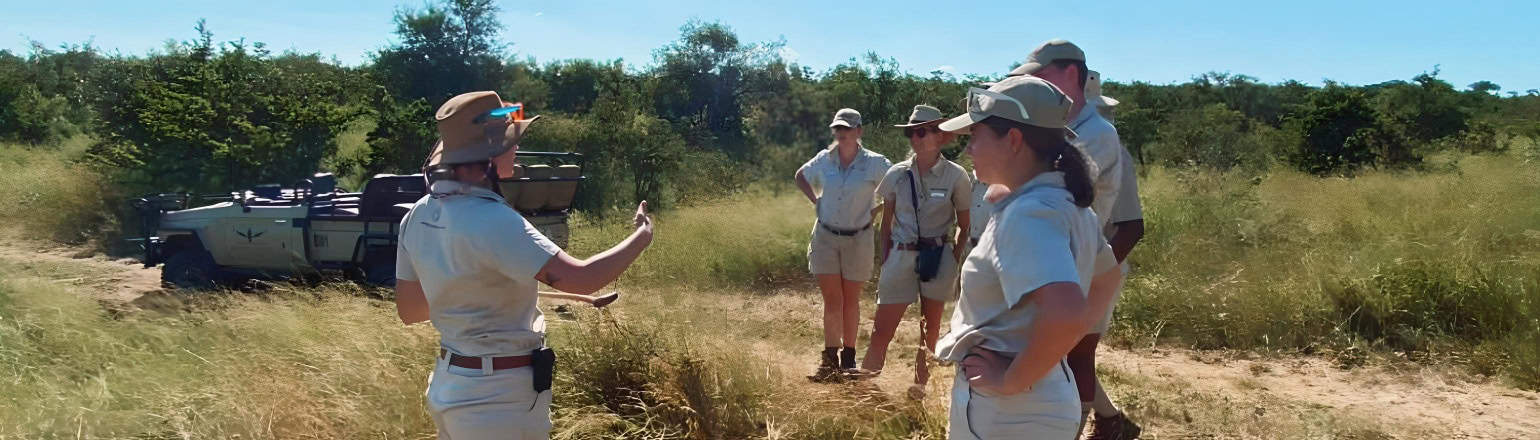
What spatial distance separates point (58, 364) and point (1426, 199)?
11.1 metres

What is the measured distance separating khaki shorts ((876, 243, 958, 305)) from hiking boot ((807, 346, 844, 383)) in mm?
507

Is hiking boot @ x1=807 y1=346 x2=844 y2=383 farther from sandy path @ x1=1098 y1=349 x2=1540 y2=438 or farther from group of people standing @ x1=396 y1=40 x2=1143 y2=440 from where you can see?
group of people standing @ x1=396 y1=40 x2=1143 y2=440

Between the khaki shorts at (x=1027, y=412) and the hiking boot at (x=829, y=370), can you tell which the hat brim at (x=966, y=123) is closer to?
the khaki shorts at (x=1027, y=412)

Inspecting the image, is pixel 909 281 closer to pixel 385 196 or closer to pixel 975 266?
pixel 975 266

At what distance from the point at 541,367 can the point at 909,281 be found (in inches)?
109

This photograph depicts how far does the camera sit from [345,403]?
4109mm

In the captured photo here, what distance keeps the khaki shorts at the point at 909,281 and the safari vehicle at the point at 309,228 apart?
359 cm

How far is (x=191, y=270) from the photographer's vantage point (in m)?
8.80

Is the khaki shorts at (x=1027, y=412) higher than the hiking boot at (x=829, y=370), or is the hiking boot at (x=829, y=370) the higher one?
the khaki shorts at (x=1027, y=412)

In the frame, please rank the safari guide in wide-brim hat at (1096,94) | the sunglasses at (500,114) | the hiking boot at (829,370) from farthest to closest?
the hiking boot at (829,370) → the safari guide in wide-brim hat at (1096,94) → the sunglasses at (500,114)

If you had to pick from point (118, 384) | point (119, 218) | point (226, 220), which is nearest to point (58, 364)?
point (118, 384)

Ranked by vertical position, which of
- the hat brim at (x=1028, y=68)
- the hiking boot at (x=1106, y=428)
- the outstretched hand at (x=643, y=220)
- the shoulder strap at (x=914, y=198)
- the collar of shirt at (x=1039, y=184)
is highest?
the hat brim at (x=1028, y=68)

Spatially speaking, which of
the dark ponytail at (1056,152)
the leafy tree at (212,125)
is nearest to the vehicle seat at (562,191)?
the dark ponytail at (1056,152)

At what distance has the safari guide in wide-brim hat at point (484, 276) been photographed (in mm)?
2406
